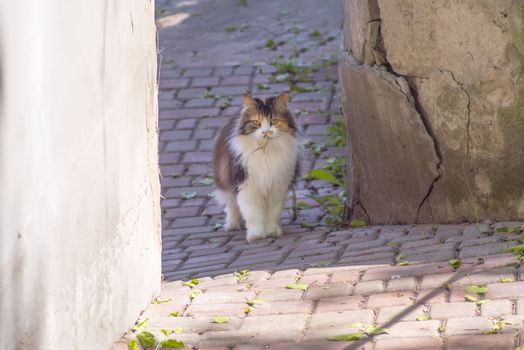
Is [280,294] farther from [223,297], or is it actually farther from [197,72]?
[197,72]

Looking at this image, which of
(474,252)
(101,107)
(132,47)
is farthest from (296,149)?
(101,107)

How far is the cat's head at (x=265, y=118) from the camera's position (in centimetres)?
715

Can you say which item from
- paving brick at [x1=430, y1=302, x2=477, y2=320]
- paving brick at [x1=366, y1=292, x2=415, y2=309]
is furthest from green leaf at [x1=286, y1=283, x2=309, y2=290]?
paving brick at [x1=430, y1=302, x2=477, y2=320]

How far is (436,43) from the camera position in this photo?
6.06m

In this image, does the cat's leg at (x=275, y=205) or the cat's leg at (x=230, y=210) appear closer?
the cat's leg at (x=275, y=205)

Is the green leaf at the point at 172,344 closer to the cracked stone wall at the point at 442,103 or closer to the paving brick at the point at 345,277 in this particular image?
the paving brick at the point at 345,277

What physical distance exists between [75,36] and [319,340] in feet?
4.97

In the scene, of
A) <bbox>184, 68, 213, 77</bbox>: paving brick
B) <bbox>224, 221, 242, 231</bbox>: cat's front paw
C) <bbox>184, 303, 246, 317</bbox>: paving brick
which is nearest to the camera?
<bbox>184, 303, 246, 317</bbox>: paving brick

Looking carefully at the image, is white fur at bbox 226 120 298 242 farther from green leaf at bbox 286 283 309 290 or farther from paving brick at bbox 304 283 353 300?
paving brick at bbox 304 283 353 300

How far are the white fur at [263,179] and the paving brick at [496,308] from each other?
309 cm

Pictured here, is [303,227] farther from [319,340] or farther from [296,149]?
[319,340]

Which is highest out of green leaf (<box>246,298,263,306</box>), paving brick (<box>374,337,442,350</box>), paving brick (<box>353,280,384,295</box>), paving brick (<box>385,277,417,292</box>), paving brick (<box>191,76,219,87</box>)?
paving brick (<box>191,76,219,87</box>)

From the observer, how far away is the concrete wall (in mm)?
2961

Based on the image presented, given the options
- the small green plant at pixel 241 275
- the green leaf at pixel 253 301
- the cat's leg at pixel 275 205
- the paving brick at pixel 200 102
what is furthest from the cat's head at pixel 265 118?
the paving brick at pixel 200 102
